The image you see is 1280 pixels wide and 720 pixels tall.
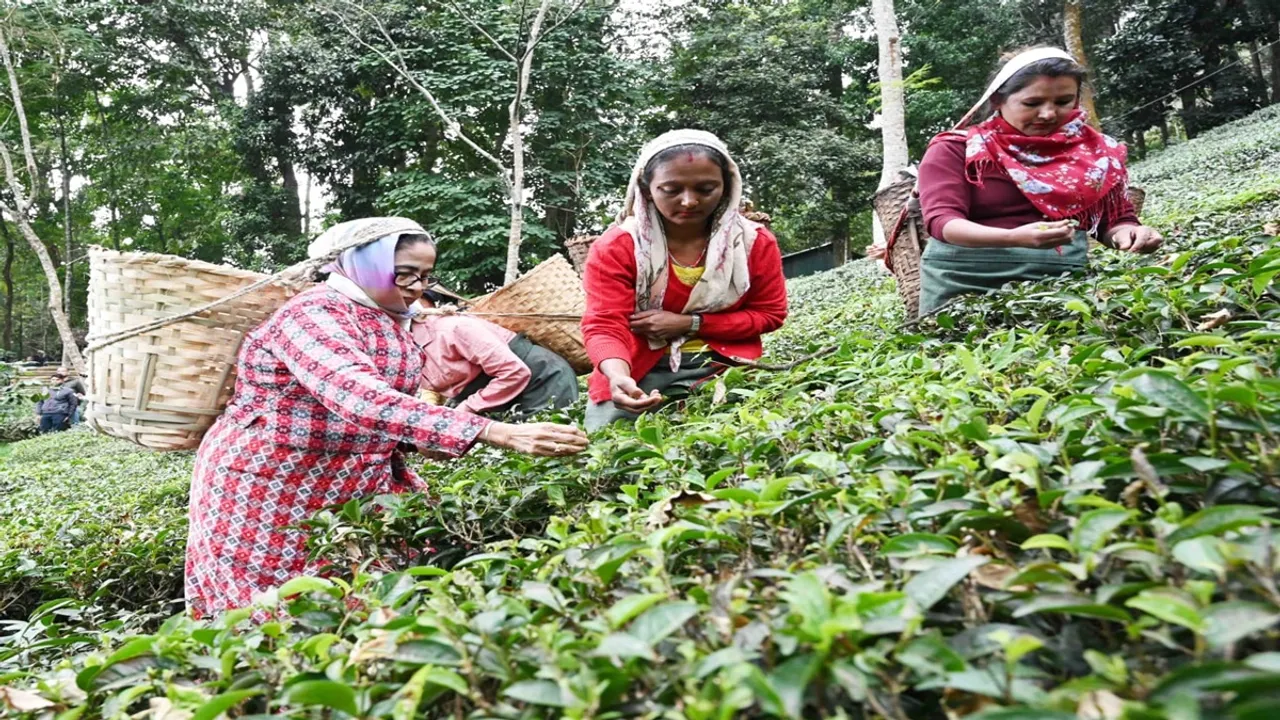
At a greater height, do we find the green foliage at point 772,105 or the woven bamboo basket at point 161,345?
the green foliage at point 772,105

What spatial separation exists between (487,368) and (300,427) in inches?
74.5

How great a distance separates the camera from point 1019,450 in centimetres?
102

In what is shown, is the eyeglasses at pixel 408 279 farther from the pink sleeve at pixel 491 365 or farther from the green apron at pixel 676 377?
the pink sleeve at pixel 491 365

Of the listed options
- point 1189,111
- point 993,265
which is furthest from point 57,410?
point 1189,111

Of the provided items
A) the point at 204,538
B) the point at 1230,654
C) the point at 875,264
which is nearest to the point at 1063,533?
the point at 1230,654

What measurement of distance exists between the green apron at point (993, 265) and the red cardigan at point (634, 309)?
1.68 feet

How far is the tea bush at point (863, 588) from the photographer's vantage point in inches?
26.1

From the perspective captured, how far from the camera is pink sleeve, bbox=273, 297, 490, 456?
1.80 m

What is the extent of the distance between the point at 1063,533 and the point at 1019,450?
173mm

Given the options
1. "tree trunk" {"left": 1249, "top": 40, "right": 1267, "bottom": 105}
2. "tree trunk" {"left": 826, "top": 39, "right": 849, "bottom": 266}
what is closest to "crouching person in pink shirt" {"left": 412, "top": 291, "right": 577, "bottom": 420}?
"tree trunk" {"left": 826, "top": 39, "right": 849, "bottom": 266}

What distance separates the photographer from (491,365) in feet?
13.1

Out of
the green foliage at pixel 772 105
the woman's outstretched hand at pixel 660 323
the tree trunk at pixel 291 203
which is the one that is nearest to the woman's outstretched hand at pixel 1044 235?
the woman's outstretched hand at pixel 660 323

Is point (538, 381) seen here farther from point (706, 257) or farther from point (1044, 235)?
point (1044, 235)

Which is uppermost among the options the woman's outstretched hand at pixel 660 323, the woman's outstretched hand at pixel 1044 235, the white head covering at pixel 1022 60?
the white head covering at pixel 1022 60
